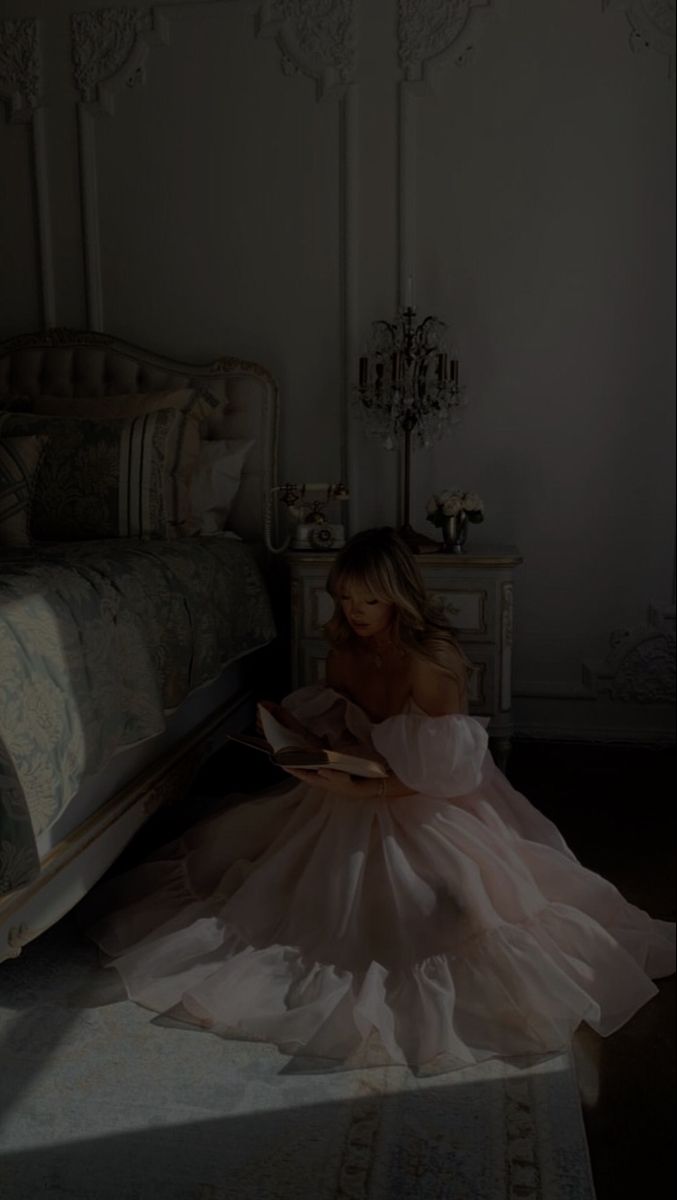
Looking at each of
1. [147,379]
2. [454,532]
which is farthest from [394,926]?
[147,379]

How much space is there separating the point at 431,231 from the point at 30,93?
1.61m

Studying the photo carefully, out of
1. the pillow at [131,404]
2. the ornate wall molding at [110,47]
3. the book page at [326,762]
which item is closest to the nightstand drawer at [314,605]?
the pillow at [131,404]

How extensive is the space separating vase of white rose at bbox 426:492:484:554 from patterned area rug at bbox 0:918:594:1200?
177 centimetres

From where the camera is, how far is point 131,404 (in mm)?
3193

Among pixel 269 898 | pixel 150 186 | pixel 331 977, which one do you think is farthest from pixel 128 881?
pixel 150 186

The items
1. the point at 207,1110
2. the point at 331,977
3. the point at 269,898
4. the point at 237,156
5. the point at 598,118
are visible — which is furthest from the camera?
the point at 237,156

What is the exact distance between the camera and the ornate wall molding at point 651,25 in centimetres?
307

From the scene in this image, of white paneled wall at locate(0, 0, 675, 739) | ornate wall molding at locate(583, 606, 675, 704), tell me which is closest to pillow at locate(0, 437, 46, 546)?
white paneled wall at locate(0, 0, 675, 739)

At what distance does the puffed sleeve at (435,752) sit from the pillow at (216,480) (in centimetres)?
158

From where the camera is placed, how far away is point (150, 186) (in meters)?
3.46

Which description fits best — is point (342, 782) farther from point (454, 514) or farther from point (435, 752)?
point (454, 514)

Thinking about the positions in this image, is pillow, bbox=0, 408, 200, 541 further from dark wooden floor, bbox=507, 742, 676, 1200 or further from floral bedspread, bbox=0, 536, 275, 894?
dark wooden floor, bbox=507, 742, 676, 1200

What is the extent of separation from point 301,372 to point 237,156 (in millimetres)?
820

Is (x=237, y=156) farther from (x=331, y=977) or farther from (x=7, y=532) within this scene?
(x=331, y=977)
